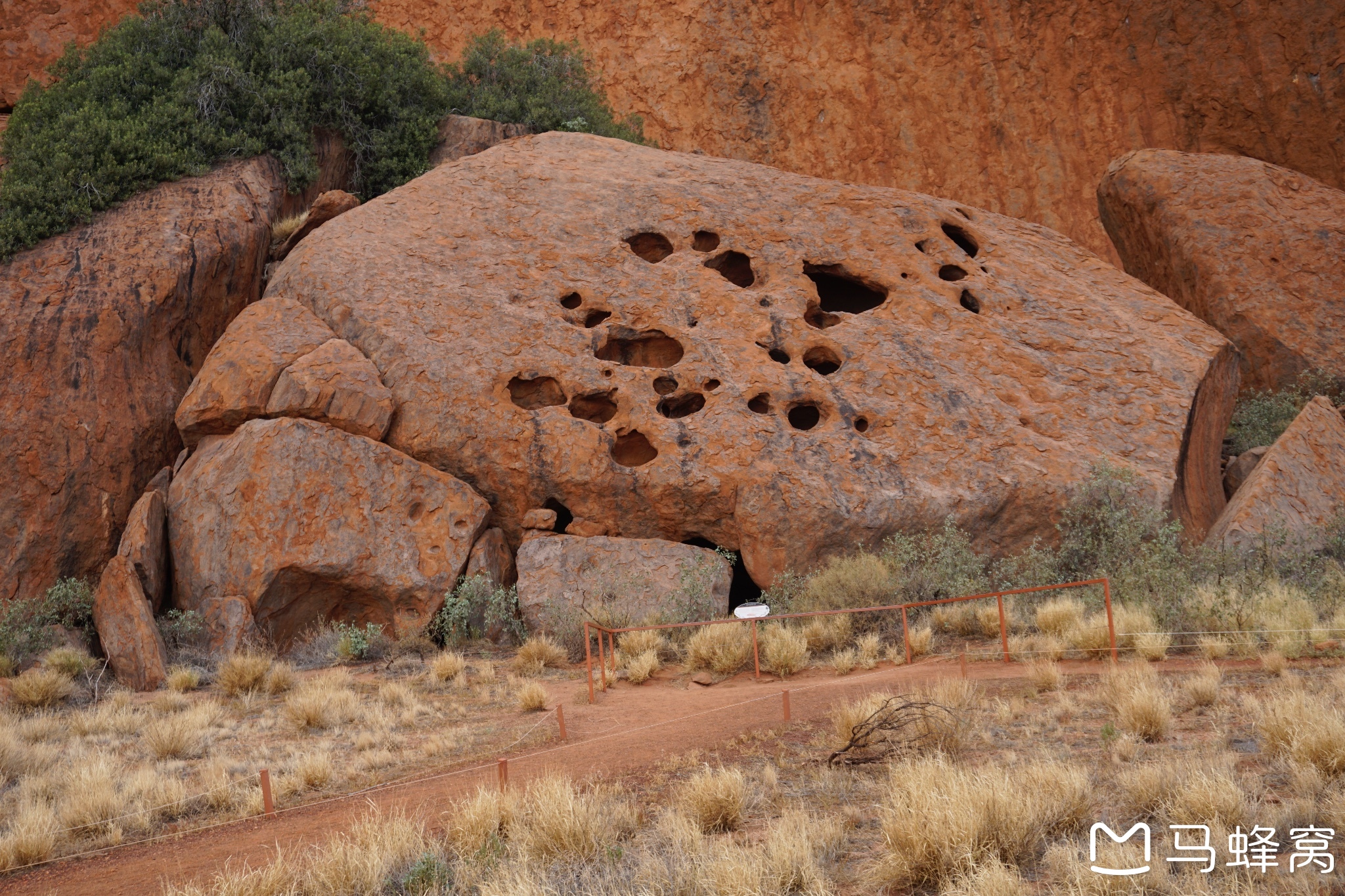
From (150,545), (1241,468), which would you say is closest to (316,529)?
(150,545)

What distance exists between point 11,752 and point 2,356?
6520 mm

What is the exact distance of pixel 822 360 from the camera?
12.4 m

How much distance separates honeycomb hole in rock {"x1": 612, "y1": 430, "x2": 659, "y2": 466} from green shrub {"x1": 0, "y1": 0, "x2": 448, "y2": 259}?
25.9ft

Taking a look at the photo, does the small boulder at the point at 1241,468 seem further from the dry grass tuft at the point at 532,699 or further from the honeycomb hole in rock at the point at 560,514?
the dry grass tuft at the point at 532,699

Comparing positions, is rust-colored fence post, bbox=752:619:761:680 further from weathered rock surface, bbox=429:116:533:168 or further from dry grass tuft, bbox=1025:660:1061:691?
weathered rock surface, bbox=429:116:533:168

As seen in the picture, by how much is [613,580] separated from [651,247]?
16.7ft

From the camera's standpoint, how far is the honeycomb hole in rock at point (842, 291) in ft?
43.8

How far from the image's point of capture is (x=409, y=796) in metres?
5.91

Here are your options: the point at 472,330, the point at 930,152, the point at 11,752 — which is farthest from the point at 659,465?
the point at 930,152

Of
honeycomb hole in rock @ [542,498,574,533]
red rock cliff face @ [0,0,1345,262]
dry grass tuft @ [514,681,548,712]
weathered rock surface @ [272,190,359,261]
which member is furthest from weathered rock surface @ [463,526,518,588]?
red rock cliff face @ [0,0,1345,262]

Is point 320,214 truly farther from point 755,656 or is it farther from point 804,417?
point 755,656

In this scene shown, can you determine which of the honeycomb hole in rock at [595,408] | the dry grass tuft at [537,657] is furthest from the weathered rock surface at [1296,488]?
the dry grass tuft at [537,657]

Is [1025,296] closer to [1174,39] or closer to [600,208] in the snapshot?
[600,208]

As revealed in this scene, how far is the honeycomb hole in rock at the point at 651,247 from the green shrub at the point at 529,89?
7146 millimetres
